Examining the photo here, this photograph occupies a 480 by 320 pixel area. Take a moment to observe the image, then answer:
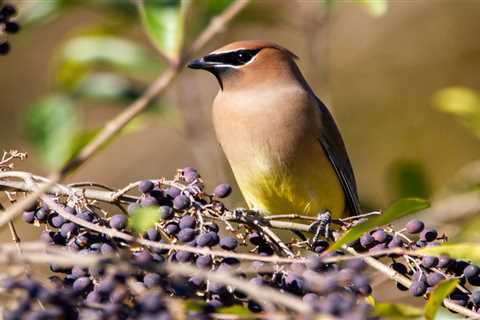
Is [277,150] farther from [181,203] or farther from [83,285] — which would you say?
[83,285]

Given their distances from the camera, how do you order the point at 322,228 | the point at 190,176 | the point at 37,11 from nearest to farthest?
the point at 190,176, the point at 322,228, the point at 37,11

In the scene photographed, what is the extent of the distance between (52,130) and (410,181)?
227 centimetres

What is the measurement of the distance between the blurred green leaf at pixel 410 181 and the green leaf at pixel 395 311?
2302 mm

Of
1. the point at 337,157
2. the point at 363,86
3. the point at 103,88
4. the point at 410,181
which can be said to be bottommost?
the point at 363,86

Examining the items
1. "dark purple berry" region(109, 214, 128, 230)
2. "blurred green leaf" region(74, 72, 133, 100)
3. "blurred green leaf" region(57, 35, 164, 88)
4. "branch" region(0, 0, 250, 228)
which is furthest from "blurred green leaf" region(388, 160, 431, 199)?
"dark purple berry" region(109, 214, 128, 230)

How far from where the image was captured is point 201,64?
13.3ft

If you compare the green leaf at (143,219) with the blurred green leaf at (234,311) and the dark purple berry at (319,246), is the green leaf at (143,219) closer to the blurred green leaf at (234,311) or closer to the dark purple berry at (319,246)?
the blurred green leaf at (234,311)

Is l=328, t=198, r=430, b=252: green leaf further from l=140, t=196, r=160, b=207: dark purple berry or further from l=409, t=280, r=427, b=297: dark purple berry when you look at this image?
l=140, t=196, r=160, b=207: dark purple berry

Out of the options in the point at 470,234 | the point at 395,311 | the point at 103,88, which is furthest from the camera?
the point at 103,88

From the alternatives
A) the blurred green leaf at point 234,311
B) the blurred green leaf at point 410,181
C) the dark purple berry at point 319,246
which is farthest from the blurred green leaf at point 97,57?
the blurred green leaf at point 234,311

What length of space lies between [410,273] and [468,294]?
0.21 metres

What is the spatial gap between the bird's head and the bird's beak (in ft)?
0.27

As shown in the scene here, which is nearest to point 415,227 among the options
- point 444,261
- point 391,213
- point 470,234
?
point 444,261

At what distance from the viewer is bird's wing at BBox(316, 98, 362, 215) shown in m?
4.42
